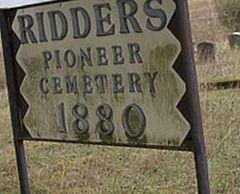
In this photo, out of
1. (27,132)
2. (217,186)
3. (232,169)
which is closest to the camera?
(27,132)

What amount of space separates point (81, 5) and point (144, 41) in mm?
387

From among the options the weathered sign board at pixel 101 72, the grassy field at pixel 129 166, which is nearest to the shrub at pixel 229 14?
the grassy field at pixel 129 166

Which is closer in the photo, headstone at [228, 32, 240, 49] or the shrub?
headstone at [228, 32, 240, 49]

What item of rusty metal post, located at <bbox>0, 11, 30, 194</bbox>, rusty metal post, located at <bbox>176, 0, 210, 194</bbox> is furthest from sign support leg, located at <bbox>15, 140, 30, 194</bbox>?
rusty metal post, located at <bbox>176, 0, 210, 194</bbox>

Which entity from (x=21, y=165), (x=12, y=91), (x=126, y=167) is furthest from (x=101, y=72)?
(x=126, y=167)

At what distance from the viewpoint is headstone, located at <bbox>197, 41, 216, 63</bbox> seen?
10987 millimetres

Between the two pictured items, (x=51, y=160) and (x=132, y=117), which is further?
(x=51, y=160)

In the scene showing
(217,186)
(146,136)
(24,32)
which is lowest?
(217,186)

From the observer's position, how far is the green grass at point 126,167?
4.57m

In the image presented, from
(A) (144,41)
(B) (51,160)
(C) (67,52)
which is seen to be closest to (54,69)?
(C) (67,52)

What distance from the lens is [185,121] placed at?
2.45 metres

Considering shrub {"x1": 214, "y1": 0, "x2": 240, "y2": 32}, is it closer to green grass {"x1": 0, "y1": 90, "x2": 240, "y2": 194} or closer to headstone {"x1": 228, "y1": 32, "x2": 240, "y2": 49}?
headstone {"x1": 228, "y1": 32, "x2": 240, "y2": 49}

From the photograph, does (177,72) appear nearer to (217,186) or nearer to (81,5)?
(81,5)

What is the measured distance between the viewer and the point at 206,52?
11234 millimetres
